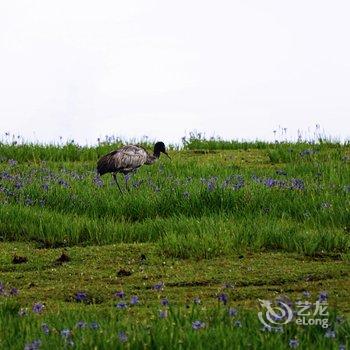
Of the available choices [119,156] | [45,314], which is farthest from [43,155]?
[45,314]

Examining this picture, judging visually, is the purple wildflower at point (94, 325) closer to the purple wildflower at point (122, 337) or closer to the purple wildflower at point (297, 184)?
the purple wildflower at point (122, 337)

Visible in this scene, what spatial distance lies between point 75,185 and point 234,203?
10.0ft

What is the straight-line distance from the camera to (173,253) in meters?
10.1

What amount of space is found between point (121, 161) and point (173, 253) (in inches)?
196

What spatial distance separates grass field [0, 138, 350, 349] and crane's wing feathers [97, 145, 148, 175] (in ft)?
1.03

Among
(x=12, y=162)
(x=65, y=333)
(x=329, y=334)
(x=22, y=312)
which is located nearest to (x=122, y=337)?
(x=65, y=333)

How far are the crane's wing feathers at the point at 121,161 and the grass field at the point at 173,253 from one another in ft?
1.03

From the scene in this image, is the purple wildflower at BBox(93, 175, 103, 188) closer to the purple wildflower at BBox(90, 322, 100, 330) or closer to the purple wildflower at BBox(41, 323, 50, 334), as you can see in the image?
the purple wildflower at BBox(41, 323, 50, 334)

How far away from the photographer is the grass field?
6020mm

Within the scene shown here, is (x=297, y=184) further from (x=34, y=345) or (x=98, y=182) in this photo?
(x=34, y=345)

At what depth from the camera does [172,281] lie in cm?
865

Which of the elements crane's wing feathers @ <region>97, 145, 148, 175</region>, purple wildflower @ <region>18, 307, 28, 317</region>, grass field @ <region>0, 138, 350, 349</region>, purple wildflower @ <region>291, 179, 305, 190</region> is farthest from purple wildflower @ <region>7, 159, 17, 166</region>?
purple wildflower @ <region>18, 307, 28, 317</region>

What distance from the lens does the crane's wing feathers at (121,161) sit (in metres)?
14.7

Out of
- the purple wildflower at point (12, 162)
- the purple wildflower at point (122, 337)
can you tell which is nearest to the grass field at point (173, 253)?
the purple wildflower at point (122, 337)
